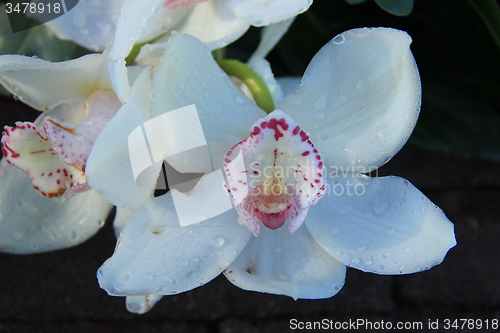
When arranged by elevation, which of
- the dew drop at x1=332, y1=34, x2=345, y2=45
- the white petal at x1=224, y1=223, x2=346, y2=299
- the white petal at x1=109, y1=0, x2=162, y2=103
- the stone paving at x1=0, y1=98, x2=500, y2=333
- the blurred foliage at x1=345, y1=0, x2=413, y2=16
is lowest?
the stone paving at x1=0, y1=98, x2=500, y2=333

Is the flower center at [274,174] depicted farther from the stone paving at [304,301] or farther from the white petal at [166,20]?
the stone paving at [304,301]

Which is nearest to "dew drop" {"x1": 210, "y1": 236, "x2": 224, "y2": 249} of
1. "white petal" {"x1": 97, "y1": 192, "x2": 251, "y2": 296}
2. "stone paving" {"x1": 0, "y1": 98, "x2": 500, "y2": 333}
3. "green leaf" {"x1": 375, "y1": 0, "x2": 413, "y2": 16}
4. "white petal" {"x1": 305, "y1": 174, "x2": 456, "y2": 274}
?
"white petal" {"x1": 97, "y1": 192, "x2": 251, "y2": 296}

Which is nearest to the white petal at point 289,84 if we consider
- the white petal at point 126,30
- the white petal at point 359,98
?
the white petal at point 359,98

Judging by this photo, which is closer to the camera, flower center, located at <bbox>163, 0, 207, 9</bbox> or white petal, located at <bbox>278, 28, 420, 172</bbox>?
white petal, located at <bbox>278, 28, 420, 172</bbox>

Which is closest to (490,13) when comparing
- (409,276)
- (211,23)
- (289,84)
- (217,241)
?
(289,84)

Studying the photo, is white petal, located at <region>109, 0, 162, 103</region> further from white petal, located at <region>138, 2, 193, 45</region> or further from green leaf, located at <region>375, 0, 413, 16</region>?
green leaf, located at <region>375, 0, 413, 16</region>

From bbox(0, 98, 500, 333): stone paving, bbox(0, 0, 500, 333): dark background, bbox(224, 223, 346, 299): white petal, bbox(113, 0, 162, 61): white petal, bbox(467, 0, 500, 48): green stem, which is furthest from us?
bbox(0, 98, 500, 333): stone paving

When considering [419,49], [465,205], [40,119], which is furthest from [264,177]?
[465,205]
